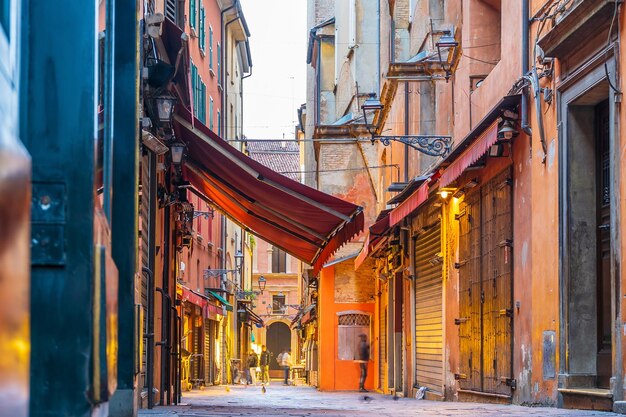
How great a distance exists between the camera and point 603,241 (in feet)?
39.5

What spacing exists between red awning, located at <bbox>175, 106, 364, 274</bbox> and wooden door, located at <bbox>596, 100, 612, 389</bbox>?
3850 millimetres

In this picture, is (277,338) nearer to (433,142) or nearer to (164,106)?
(433,142)

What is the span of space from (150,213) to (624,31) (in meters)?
5.85

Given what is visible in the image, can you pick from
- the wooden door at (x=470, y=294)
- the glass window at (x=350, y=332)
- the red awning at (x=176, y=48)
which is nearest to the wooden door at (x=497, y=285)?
the wooden door at (x=470, y=294)

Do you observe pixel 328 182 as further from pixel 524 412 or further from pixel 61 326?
pixel 61 326

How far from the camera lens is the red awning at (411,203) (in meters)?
17.7

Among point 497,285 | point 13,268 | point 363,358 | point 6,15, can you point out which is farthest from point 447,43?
point 13,268

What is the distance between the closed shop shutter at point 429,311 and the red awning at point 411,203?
95 centimetres

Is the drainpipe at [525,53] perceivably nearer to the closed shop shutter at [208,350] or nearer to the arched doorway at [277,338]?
the closed shop shutter at [208,350]

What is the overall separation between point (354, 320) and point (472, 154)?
62.0 ft

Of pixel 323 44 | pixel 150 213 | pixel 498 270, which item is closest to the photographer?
pixel 150 213

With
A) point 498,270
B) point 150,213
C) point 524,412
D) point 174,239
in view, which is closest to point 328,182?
point 174,239

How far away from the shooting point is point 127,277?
373 centimetres

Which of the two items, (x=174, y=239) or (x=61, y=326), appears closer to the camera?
(x=61, y=326)
